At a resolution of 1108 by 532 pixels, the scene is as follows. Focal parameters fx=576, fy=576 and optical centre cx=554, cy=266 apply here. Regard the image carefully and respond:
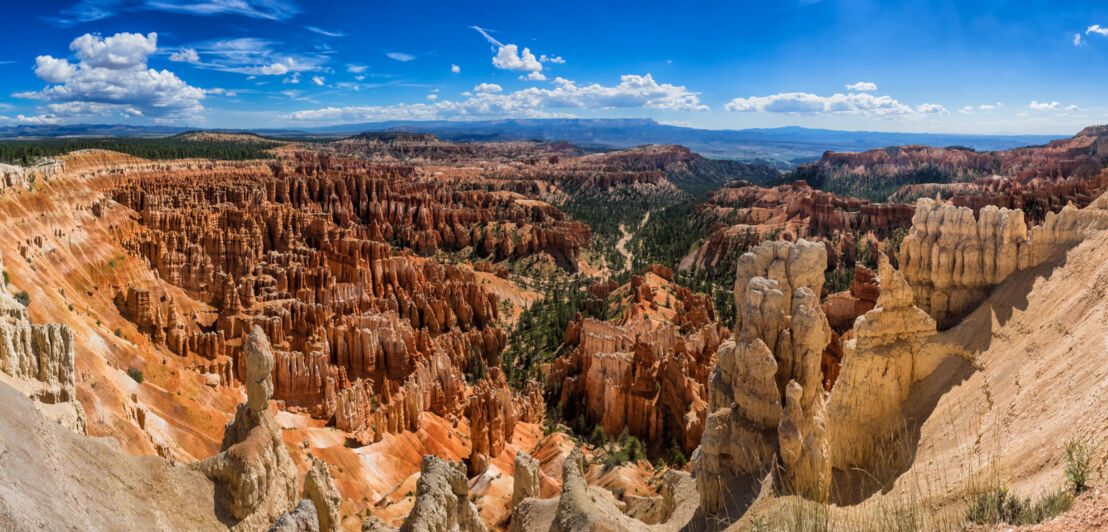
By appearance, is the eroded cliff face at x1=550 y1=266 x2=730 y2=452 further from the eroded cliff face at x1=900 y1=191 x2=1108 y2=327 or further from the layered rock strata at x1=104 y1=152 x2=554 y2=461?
the eroded cliff face at x1=900 y1=191 x2=1108 y2=327

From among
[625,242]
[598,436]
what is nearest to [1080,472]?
[598,436]

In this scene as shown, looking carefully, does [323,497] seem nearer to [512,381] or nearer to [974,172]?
[512,381]

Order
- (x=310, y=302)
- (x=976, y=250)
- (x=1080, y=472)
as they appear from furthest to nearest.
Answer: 1. (x=310, y=302)
2. (x=976, y=250)
3. (x=1080, y=472)

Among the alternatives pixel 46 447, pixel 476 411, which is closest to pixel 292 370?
pixel 476 411

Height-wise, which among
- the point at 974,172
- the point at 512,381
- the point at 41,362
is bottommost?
the point at 512,381

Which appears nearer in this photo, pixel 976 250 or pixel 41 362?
pixel 41 362

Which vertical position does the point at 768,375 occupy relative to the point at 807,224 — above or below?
above

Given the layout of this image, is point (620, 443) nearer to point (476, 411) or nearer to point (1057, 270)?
point (476, 411)
